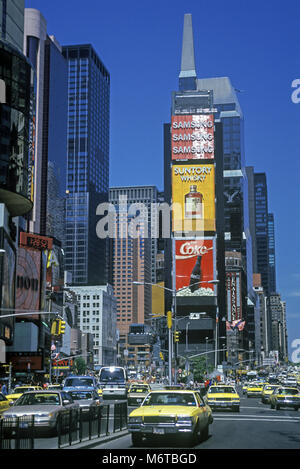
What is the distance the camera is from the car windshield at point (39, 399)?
74.9ft

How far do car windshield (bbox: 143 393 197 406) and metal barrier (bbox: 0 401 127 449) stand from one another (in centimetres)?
194

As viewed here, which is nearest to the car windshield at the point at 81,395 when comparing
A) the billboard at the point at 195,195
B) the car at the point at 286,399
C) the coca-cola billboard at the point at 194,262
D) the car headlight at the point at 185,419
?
the car headlight at the point at 185,419

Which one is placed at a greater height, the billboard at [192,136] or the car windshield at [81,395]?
the billboard at [192,136]

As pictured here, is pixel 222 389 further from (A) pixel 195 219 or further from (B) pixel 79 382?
(A) pixel 195 219

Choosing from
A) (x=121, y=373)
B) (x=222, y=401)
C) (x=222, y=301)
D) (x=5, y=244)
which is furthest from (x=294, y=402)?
(x=222, y=301)

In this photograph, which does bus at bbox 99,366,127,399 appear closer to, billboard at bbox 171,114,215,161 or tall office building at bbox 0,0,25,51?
tall office building at bbox 0,0,25,51

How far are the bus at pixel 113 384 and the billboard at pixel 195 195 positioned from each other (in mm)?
107044

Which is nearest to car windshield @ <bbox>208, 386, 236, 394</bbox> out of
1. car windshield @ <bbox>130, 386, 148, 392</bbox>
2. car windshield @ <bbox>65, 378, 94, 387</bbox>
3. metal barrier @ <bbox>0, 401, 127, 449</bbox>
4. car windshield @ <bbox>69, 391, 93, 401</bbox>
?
car windshield @ <bbox>65, 378, 94, 387</bbox>

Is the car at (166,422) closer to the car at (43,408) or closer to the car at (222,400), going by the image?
the car at (43,408)

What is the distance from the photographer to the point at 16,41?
129000 millimetres

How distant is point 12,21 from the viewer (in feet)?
410

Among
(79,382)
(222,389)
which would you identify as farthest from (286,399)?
(79,382)
